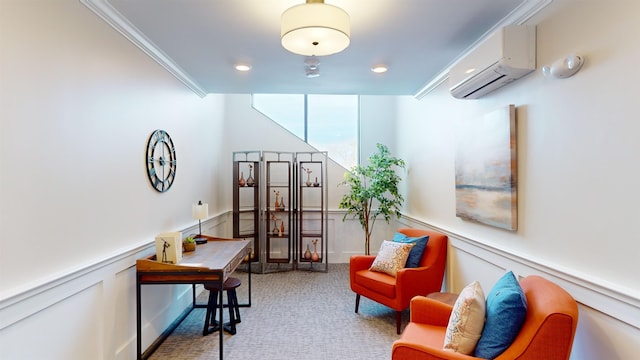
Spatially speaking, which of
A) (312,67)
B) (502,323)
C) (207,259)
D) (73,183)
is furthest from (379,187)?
(73,183)

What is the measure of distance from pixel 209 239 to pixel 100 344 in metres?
1.47

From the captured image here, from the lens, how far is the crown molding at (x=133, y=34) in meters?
2.04

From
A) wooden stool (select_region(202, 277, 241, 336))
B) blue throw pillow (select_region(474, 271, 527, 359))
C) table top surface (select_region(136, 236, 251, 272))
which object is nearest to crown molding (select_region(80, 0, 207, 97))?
table top surface (select_region(136, 236, 251, 272))

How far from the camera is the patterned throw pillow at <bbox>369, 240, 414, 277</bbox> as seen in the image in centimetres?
326

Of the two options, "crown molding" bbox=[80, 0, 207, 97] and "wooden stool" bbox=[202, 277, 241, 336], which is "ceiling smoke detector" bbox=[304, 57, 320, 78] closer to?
"crown molding" bbox=[80, 0, 207, 97]

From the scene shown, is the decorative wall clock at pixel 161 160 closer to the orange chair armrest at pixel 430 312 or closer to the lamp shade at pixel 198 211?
the lamp shade at pixel 198 211

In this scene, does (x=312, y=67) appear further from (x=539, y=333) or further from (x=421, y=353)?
(x=539, y=333)

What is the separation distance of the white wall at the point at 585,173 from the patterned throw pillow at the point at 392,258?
0.91 m

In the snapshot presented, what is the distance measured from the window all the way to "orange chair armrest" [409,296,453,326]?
3596 mm

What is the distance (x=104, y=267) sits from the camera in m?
2.15

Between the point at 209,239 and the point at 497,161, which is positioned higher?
the point at 497,161

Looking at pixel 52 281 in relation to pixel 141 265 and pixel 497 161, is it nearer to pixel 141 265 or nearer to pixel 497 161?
pixel 141 265

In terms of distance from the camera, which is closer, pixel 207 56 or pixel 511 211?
pixel 511 211

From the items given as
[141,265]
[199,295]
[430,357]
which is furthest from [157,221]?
[430,357]
